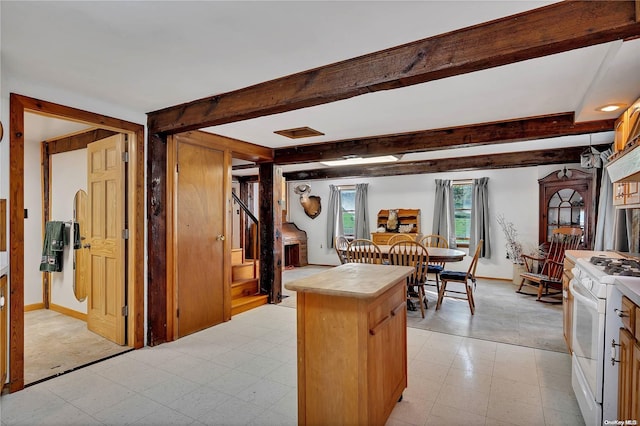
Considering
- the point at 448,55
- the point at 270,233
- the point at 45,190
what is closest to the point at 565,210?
the point at 270,233

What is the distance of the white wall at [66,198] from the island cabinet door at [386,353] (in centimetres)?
380

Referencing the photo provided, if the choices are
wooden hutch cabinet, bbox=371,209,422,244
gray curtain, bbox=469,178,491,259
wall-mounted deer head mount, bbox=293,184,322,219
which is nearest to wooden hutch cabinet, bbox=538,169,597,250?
gray curtain, bbox=469,178,491,259

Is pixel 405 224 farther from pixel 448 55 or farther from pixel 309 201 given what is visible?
pixel 448 55

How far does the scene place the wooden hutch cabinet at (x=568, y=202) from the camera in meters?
5.23

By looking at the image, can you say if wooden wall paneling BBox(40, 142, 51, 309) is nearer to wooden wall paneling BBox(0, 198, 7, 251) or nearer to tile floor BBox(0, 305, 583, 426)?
tile floor BBox(0, 305, 583, 426)

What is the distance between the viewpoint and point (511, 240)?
6320 mm

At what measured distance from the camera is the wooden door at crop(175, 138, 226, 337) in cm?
354

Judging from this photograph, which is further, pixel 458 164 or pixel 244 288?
pixel 458 164

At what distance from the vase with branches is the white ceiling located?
11.9 feet

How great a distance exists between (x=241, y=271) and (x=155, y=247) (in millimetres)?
1823

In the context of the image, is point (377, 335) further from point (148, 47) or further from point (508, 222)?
point (508, 222)

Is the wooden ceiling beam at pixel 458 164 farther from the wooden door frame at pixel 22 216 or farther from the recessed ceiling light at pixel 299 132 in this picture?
the wooden door frame at pixel 22 216

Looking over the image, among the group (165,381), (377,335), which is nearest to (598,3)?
(377,335)

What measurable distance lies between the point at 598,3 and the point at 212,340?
12.3 feet
